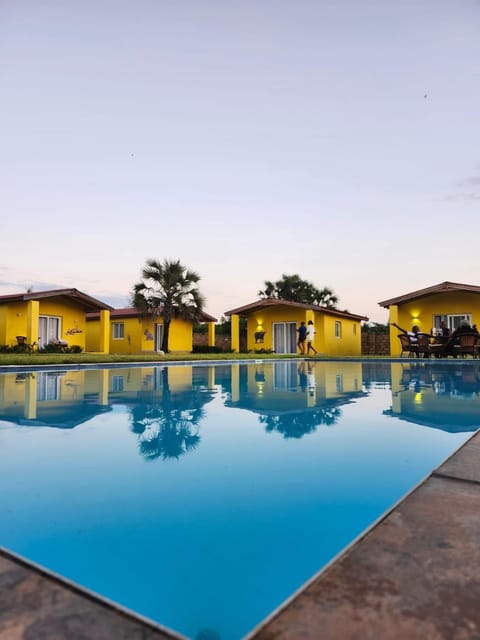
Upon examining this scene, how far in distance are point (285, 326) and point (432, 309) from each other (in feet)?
27.1

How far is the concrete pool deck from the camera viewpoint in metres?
0.91

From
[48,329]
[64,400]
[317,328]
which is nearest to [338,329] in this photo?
[317,328]

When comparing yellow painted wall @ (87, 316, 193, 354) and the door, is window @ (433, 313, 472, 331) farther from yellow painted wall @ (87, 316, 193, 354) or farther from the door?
yellow painted wall @ (87, 316, 193, 354)

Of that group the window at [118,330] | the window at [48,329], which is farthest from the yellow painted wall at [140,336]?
the window at [48,329]

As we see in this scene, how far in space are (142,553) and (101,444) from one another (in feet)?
6.07

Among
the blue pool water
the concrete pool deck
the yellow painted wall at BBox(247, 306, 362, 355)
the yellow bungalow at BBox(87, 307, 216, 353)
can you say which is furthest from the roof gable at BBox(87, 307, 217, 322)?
the concrete pool deck

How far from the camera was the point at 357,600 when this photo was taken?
3.38ft

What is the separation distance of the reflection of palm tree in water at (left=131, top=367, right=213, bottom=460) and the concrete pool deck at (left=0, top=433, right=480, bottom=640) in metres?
1.75

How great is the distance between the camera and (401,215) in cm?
1719

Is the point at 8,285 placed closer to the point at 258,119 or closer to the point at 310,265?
the point at 310,265

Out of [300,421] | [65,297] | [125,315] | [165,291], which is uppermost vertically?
[165,291]

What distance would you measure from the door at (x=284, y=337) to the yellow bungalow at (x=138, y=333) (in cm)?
452

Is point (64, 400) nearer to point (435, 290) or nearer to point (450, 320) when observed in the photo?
point (435, 290)

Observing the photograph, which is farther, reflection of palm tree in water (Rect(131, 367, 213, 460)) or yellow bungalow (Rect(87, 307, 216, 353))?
yellow bungalow (Rect(87, 307, 216, 353))
